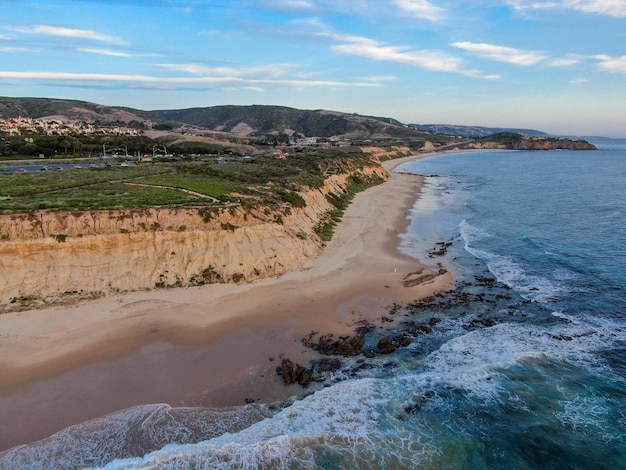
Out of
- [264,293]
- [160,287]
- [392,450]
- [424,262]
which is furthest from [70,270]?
[424,262]

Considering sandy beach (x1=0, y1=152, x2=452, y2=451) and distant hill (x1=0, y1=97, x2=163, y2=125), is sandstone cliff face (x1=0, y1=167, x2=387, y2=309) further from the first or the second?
distant hill (x1=0, y1=97, x2=163, y2=125)

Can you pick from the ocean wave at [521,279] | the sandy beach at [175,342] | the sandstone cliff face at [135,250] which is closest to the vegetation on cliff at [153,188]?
the sandstone cliff face at [135,250]

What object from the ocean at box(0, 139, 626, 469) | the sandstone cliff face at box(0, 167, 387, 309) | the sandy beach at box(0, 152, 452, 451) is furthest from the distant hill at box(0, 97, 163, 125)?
the ocean at box(0, 139, 626, 469)

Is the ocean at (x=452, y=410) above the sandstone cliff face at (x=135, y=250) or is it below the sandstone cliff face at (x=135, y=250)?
below

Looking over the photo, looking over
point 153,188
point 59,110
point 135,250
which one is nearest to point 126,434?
Answer: point 135,250

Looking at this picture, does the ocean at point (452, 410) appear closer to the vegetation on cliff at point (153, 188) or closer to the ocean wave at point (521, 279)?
the ocean wave at point (521, 279)

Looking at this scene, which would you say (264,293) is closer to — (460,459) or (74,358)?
(74,358)
